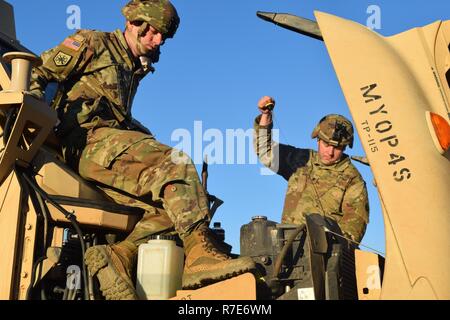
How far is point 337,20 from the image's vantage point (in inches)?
145

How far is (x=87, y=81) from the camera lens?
464 cm

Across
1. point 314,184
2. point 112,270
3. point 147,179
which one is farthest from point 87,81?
point 314,184

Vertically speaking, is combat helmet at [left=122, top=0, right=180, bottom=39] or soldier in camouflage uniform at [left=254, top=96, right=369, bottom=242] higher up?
combat helmet at [left=122, top=0, right=180, bottom=39]

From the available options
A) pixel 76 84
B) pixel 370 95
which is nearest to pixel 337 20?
pixel 370 95

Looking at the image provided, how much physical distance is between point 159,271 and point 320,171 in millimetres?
2846

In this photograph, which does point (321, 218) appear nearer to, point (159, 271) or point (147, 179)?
point (159, 271)

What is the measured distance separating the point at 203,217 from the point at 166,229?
402 mm

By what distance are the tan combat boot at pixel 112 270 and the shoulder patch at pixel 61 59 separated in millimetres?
1378

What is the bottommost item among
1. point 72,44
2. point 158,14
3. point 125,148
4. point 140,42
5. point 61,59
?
point 125,148

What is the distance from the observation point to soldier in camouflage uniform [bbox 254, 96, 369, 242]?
18.9 ft

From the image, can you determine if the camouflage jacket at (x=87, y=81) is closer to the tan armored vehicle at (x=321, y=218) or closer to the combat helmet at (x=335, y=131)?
the tan armored vehicle at (x=321, y=218)

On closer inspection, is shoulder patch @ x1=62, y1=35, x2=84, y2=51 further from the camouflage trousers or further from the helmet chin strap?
the camouflage trousers

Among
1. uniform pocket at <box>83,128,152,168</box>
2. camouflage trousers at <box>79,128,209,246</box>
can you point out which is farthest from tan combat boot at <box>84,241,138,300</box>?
uniform pocket at <box>83,128,152,168</box>
